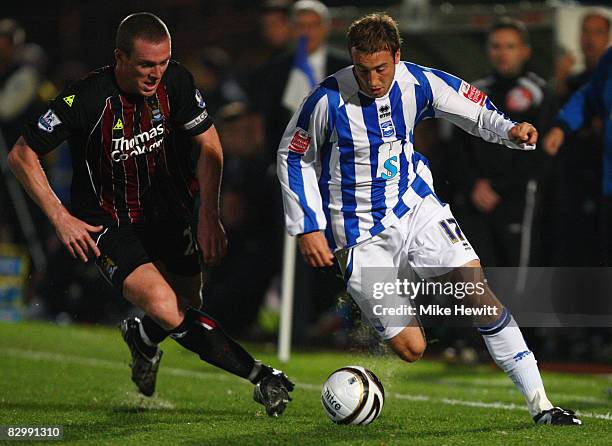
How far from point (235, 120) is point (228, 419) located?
608 centimetres

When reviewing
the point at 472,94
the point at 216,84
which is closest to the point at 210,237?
the point at 472,94

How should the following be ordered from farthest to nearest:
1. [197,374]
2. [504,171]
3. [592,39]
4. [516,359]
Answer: [504,171] < [592,39] < [197,374] < [516,359]

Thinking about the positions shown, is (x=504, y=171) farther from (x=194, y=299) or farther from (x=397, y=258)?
(x=194, y=299)

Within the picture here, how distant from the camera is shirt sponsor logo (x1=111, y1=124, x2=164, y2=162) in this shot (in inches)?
277

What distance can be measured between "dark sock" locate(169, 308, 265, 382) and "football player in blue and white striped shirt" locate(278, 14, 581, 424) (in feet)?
2.31

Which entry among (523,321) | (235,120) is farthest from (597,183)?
(235,120)

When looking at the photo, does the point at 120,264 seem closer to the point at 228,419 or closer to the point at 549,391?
the point at 228,419

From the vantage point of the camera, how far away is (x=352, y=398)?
258 inches

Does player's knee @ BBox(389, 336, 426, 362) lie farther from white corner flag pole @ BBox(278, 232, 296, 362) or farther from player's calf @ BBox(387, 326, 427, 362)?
white corner flag pole @ BBox(278, 232, 296, 362)

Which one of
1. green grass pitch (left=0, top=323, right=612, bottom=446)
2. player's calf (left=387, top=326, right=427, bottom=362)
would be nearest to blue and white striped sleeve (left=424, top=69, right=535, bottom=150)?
player's calf (left=387, top=326, right=427, bottom=362)

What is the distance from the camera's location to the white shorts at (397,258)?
22.6ft

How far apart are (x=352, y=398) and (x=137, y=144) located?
1.86 metres

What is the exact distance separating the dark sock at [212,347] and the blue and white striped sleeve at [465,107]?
68.0 inches

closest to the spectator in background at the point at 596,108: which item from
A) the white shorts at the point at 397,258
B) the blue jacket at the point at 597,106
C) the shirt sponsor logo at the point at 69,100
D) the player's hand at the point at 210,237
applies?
the blue jacket at the point at 597,106
